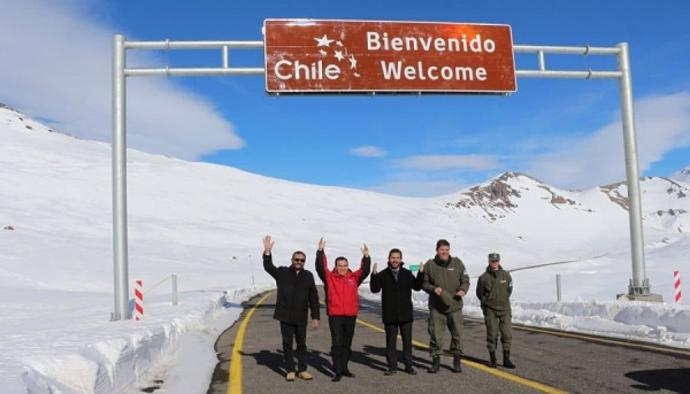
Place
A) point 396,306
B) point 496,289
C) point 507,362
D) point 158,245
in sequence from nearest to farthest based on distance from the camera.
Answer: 1. point 396,306
2. point 507,362
3. point 496,289
4. point 158,245

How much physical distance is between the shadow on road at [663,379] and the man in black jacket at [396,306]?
9.27 feet

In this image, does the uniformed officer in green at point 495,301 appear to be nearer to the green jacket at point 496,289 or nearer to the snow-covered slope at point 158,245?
the green jacket at point 496,289

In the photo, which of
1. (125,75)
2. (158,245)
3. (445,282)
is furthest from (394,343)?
(158,245)

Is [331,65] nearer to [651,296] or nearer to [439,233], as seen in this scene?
[651,296]

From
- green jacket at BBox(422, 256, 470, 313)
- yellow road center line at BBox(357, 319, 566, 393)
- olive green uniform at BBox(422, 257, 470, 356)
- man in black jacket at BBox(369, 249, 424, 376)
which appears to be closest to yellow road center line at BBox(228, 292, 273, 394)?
man in black jacket at BBox(369, 249, 424, 376)

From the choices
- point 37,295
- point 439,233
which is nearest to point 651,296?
point 37,295

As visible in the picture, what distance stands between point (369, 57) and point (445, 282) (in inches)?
264

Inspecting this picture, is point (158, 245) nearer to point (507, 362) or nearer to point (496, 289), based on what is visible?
point (496, 289)

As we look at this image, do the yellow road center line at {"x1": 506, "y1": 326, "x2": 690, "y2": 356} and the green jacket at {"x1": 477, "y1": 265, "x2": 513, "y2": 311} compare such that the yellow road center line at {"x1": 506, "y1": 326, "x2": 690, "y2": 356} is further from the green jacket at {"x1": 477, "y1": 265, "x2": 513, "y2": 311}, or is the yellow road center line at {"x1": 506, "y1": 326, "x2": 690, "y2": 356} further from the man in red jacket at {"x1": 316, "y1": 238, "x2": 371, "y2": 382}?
the man in red jacket at {"x1": 316, "y1": 238, "x2": 371, "y2": 382}

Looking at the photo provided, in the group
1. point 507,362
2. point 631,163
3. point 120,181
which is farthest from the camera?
point 631,163

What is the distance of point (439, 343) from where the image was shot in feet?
26.5

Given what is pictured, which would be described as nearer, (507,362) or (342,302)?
(342,302)

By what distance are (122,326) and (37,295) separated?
15171 mm

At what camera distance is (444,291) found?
26.8 feet
